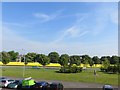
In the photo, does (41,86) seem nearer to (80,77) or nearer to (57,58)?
(80,77)

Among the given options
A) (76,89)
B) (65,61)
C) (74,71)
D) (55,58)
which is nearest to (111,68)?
(74,71)

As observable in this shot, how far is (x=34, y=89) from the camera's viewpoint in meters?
26.7

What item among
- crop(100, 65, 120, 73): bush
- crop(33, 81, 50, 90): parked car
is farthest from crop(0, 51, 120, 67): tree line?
crop(33, 81, 50, 90): parked car

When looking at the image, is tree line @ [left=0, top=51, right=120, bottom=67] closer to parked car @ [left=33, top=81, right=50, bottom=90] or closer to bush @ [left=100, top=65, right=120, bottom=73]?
bush @ [left=100, top=65, right=120, bottom=73]

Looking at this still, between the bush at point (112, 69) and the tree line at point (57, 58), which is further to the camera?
the tree line at point (57, 58)

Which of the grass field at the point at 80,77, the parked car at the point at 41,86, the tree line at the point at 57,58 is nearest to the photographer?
the parked car at the point at 41,86

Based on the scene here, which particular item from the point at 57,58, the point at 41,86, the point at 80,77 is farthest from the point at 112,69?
the point at 57,58

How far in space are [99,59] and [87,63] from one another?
26.2 m

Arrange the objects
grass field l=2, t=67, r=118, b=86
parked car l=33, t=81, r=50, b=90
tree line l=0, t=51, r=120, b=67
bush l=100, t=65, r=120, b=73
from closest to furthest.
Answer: parked car l=33, t=81, r=50, b=90
grass field l=2, t=67, r=118, b=86
bush l=100, t=65, r=120, b=73
tree line l=0, t=51, r=120, b=67

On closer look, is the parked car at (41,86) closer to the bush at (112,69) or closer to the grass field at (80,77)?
the grass field at (80,77)

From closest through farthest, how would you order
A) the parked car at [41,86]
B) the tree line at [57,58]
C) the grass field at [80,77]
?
the parked car at [41,86], the grass field at [80,77], the tree line at [57,58]

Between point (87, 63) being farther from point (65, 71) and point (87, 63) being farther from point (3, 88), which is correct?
point (3, 88)

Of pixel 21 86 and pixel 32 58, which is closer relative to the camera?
pixel 21 86

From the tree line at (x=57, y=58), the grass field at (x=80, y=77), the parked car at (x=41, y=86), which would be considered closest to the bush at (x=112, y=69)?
the grass field at (x=80, y=77)
